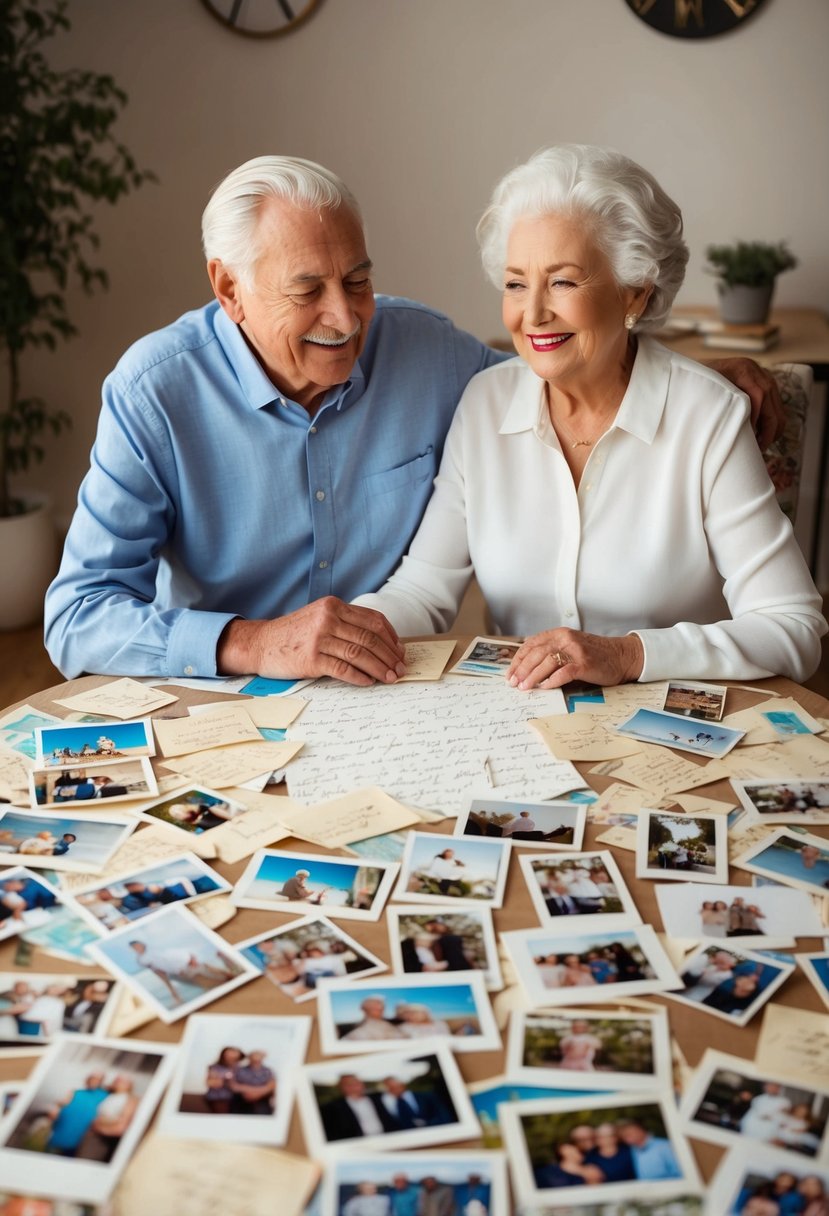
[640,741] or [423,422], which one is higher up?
[423,422]

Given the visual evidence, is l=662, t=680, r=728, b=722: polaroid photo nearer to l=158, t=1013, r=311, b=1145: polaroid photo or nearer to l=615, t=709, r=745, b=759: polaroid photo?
l=615, t=709, r=745, b=759: polaroid photo

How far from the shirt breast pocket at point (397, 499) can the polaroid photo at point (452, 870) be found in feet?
2.85

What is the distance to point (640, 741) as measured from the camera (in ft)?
4.57

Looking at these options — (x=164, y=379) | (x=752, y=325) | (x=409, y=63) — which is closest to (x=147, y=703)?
(x=164, y=379)

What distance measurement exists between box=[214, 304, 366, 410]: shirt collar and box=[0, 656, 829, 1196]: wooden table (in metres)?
0.78

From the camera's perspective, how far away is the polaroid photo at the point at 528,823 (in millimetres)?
1200

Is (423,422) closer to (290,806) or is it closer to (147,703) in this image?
(147,703)

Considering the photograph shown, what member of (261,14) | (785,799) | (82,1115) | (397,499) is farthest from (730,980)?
(261,14)

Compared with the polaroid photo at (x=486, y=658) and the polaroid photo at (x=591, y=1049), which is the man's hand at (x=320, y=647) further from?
the polaroid photo at (x=591, y=1049)

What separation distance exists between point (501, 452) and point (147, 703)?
75cm

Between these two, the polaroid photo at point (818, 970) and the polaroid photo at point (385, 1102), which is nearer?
the polaroid photo at point (385, 1102)

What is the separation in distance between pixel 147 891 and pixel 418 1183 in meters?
0.43

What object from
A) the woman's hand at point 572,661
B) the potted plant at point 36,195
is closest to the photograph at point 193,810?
the woman's hand at point 572,661

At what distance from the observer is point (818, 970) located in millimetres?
1008
